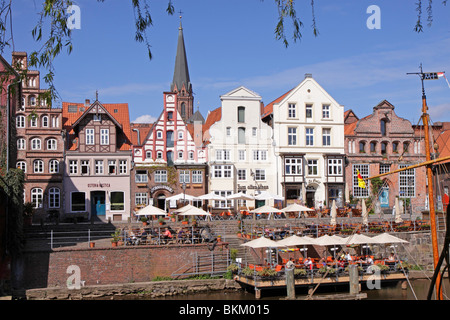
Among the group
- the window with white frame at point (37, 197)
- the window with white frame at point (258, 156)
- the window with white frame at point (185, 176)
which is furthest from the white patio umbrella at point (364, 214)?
the window with white frame at point (37, 197)

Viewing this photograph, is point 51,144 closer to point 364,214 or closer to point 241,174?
point 241,174

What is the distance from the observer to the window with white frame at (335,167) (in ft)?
136

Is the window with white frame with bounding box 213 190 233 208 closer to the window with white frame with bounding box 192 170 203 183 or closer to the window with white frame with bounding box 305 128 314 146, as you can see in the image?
the window with white frame with bounding box 192 170 203 183

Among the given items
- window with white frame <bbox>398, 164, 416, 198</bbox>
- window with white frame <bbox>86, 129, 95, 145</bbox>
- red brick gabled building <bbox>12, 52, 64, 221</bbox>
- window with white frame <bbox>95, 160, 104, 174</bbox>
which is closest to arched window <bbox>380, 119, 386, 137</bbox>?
window with white frame <bbox>398, 164, 416, 198</bbox>

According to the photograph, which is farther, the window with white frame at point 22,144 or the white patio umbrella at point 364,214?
the window with white frame at point 22,144

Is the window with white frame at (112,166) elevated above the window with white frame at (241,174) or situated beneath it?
elevated above

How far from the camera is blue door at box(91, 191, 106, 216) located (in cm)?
3928

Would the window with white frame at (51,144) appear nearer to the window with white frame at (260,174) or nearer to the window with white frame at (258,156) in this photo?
the window with white frame at (258,156)

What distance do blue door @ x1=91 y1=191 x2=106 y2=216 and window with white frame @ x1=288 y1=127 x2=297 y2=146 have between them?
15236 mm

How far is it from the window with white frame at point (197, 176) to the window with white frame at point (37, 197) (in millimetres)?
11356

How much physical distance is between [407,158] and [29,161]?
30.1 meters

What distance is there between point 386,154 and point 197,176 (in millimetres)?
15970

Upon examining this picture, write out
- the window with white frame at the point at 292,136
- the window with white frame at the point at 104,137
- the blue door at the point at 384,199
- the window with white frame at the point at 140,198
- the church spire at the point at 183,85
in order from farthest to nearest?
the church spire at the point at 183,85 < the blue door at the point at 384,199 < the window with white frame at the point at 292,136 < the window with white frame at the point at 104,137 < the window with white frame at the point at 140,198

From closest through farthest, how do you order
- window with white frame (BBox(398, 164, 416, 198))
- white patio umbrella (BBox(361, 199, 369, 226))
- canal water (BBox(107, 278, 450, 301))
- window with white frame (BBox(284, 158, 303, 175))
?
canal water (BBox(107, 278, 450, 301)) → white patio umbrella (BBox(361, 199, 369, 226)) → window with white frame (BBox(284, 158, 303, 175)) → window with white frame (BBox(398, 164, 416, 198))
